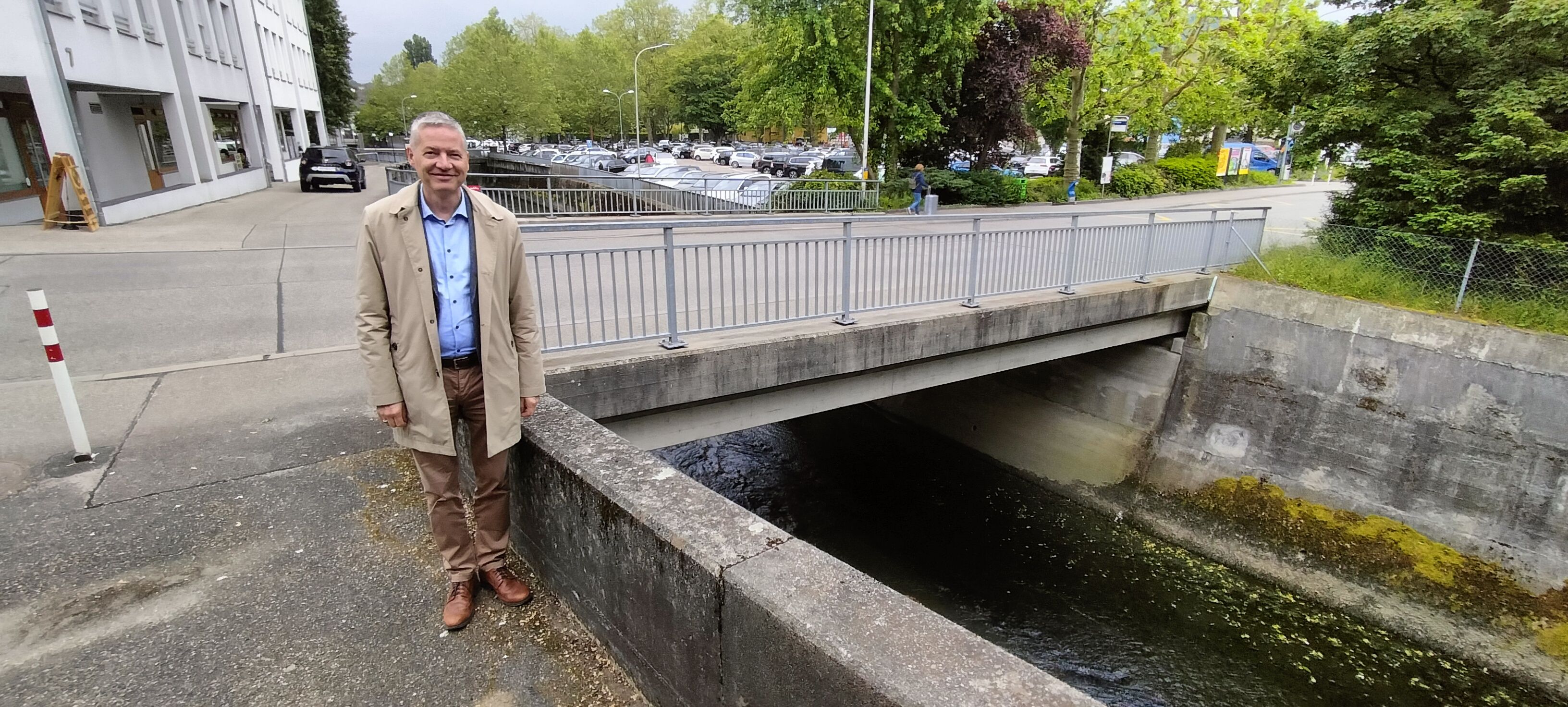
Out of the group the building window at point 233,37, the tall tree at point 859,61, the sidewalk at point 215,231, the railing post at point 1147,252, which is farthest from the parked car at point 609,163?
the railing post at point 1147,252

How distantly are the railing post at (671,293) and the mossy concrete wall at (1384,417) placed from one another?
8.35 m

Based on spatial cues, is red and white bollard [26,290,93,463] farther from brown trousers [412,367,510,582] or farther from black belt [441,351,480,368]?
black belt [441,351,480,368]

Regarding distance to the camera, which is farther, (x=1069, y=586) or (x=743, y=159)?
(x=743, y=159)

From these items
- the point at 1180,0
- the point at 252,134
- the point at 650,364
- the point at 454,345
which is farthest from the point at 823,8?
the point at 252,134

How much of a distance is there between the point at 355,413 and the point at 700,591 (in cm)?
388

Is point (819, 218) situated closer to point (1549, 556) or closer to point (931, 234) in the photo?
point (931, 234)

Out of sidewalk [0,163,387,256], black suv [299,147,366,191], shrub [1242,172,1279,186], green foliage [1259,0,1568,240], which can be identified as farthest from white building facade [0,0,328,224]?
shrub [1242,172,1279,186]

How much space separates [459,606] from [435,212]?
149cm

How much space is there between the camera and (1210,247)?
1051 cm

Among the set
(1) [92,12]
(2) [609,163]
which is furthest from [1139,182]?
(1) [92,12]

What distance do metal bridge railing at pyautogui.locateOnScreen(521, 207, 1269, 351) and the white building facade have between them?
428 inches

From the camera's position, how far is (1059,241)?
8453 mm

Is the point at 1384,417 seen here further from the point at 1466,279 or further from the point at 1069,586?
the point at 1069,586

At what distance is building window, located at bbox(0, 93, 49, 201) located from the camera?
50.8 ft
